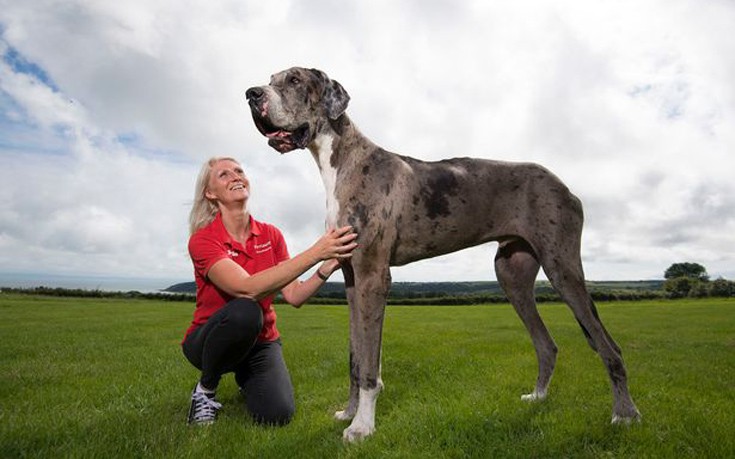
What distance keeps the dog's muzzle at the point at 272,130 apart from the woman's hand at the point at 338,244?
2.87 ft

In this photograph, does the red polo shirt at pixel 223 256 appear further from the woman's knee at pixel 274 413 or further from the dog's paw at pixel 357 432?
the dog's paw at pixel 357 432

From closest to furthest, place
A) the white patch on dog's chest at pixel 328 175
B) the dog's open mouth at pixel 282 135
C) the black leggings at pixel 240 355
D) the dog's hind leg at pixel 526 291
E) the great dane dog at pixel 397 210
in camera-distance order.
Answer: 1. the dog's open mouth at pixel 282 135
2. the great dane dog at pixel 397 210
3. the white patch on dog's chest at pixel 328 175
4. the black leggings at pixel 240 355
5. the dog's hind leg at pixel 526 291

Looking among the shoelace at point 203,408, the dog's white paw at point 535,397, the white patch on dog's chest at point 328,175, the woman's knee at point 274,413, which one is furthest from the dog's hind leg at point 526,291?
the shoelace at point 203,408

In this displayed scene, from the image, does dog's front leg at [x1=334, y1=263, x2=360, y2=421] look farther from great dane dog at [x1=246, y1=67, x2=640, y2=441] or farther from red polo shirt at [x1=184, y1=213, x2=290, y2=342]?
red polo shirt at [x1=184, y1=213, x2=290, y2=342]

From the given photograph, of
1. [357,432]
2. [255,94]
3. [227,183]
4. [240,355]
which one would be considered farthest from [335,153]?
[357,432]

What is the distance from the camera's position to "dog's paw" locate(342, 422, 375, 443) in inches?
166

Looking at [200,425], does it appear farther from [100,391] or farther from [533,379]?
[533,379]

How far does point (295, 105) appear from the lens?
4.34 metres

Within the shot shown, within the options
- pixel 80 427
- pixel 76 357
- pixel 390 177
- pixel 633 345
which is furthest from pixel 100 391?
pixel 633 345

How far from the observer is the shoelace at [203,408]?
498 cm

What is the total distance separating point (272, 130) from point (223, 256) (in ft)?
5.46

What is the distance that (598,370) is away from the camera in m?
7.71

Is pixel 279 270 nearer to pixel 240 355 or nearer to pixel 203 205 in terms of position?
pixel 240 355

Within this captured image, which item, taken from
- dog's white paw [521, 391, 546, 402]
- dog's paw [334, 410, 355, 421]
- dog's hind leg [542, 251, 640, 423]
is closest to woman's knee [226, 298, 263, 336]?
dog's paw [334, 410, 355, 421]
